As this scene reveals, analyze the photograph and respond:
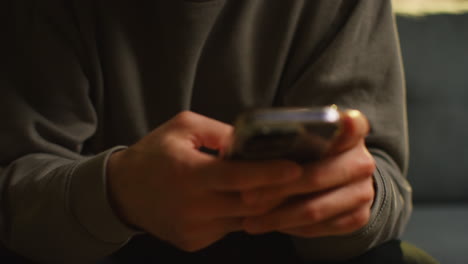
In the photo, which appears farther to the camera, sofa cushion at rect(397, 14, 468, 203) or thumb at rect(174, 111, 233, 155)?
sofa cushion at rect(397, 14, 468, 203)

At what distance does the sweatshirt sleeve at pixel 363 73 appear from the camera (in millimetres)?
637

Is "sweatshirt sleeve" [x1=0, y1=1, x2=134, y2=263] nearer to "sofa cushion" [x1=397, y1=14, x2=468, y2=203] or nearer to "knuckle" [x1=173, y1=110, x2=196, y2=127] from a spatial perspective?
"knuckle" [x1=173, y1=110, x2=196, y2=127]

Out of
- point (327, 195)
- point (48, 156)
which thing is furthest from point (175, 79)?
point (327, 195)

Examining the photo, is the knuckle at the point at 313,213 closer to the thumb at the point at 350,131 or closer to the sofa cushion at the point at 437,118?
the thumb at the point at 350,131

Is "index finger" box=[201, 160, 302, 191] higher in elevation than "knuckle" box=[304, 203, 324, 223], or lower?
higher

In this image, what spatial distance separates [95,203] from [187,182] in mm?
123

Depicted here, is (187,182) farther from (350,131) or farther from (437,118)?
(437,118)

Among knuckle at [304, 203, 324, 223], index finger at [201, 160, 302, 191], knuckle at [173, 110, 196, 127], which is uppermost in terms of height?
knuckle at [173, 110, 196, 127]

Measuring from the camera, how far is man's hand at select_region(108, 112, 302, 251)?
383mm

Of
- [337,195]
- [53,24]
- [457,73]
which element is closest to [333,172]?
[337,195]

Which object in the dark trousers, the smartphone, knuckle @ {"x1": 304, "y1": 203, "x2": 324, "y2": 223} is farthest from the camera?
the dark trousers

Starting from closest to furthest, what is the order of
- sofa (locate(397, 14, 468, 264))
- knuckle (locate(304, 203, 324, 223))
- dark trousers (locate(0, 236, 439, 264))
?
knuckle (locate(304, 203, 324, 223)), dark trousers (locate(0, 236, 439, 264)), sofa (locate(397, 14, 468, 264))

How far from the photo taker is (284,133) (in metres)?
0.34

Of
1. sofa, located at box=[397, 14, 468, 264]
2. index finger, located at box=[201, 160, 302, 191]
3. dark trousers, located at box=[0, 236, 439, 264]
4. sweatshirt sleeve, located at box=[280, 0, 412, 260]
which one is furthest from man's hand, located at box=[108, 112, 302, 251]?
sofa, located at box=[397, 14, 468, 264]
